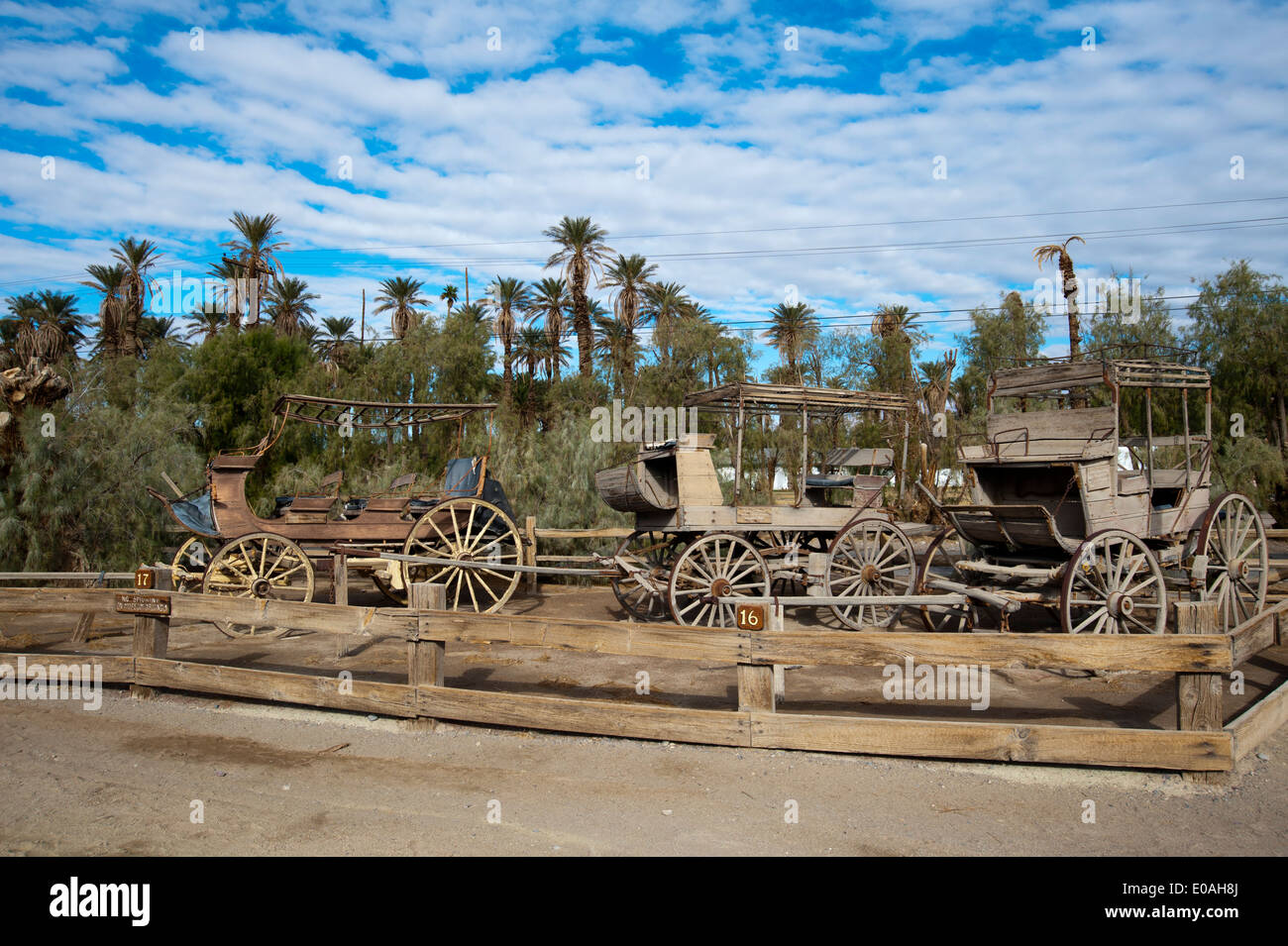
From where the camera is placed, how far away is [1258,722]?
199 inches

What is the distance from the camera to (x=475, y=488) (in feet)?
34.8

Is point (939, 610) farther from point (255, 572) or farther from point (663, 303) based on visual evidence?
point (663, 303)

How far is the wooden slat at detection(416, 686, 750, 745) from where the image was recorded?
5.12m

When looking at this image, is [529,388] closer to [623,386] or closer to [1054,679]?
[623,386]

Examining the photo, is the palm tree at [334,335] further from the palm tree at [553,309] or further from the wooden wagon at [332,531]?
the wooden wagon at [332,531]

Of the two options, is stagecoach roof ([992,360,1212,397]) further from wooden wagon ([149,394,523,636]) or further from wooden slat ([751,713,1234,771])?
wooden wagon ([149,394,523,636])

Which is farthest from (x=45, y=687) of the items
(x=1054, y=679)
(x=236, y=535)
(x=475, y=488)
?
(x=1054, y=679)

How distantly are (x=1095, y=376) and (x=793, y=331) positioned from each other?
2673 centimetres

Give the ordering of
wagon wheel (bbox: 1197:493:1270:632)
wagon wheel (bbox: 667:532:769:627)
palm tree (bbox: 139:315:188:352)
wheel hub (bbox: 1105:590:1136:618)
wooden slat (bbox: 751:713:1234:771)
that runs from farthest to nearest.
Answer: palm tree (bbox: 139:315:188:352) < wagon wheel (bbox: 667:532:769:627) < wagon wheel (bbox: 1197:493:1270:632) < wheel hub (bbox: 1105:590:1136:618) < wooden slat (bbox: 751:713:1234:771)

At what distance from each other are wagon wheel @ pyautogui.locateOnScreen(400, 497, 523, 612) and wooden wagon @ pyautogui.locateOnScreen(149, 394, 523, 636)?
0.04 feet

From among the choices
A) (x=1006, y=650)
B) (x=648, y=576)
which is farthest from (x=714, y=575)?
(x=1006, y=650)

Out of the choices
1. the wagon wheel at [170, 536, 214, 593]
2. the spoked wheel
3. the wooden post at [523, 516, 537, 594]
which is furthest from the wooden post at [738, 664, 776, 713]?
the wooden post at [523, 516, 537, 594]

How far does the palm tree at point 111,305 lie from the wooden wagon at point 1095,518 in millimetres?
38121

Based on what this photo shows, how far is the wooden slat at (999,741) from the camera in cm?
456
